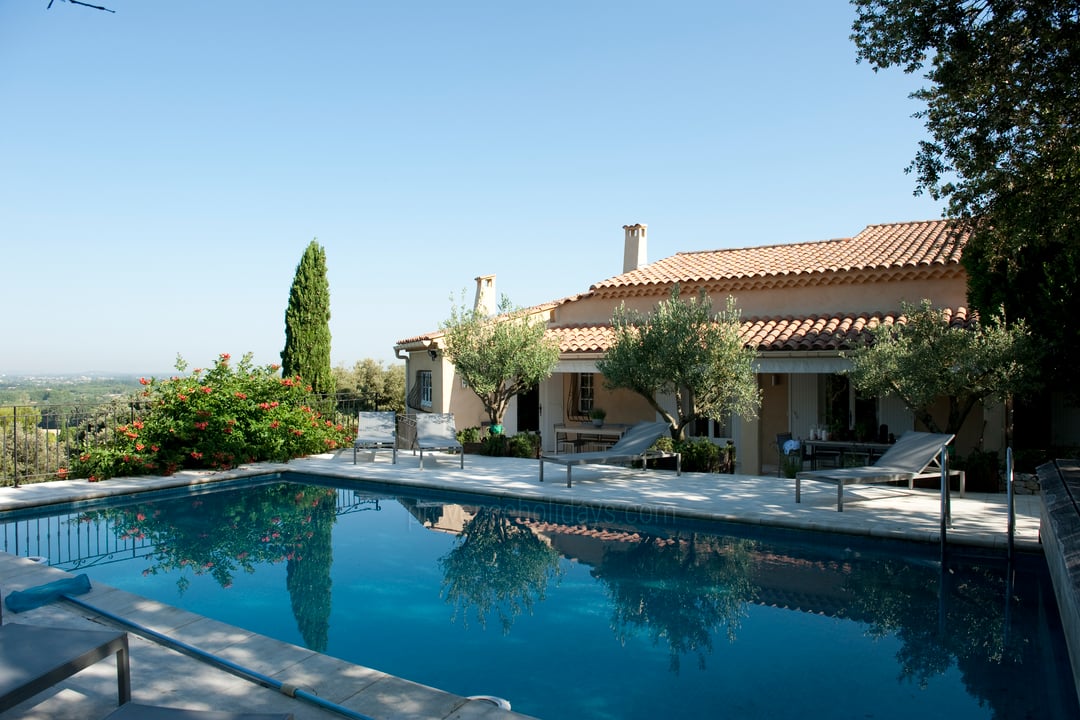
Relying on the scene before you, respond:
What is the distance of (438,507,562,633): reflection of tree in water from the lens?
855 centimetres

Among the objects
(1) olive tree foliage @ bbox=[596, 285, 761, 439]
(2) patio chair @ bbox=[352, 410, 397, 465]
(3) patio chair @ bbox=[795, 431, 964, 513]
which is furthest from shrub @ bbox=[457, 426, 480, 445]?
(3) patio chair @ bbox=[795, 431, 964, 513]

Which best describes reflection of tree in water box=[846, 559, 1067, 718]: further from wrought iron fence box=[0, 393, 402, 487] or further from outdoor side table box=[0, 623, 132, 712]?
wrought iron fence box=[0, 393, 402, 487]

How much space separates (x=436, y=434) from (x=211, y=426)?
17.0 feet

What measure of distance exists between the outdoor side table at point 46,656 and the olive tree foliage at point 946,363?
42.5 feet

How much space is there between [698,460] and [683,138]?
10032 millimetres

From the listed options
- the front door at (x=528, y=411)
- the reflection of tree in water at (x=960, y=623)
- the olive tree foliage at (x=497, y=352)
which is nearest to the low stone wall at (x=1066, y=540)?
the reflection of tree in water at (x=960, y=623)

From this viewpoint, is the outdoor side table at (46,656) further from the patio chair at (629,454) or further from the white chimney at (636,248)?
the white chimney at (636,248)

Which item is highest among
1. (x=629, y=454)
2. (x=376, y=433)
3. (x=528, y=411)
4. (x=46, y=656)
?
(x=528, y=411)

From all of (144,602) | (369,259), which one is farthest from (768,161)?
(144,602)

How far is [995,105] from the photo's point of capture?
10.7 meters

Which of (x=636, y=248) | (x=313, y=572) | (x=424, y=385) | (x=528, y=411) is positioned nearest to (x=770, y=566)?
(x=313, y=572)

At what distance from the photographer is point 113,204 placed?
29.5 meters

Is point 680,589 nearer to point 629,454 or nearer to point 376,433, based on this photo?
point 629,454

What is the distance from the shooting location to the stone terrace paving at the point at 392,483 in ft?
16.8
